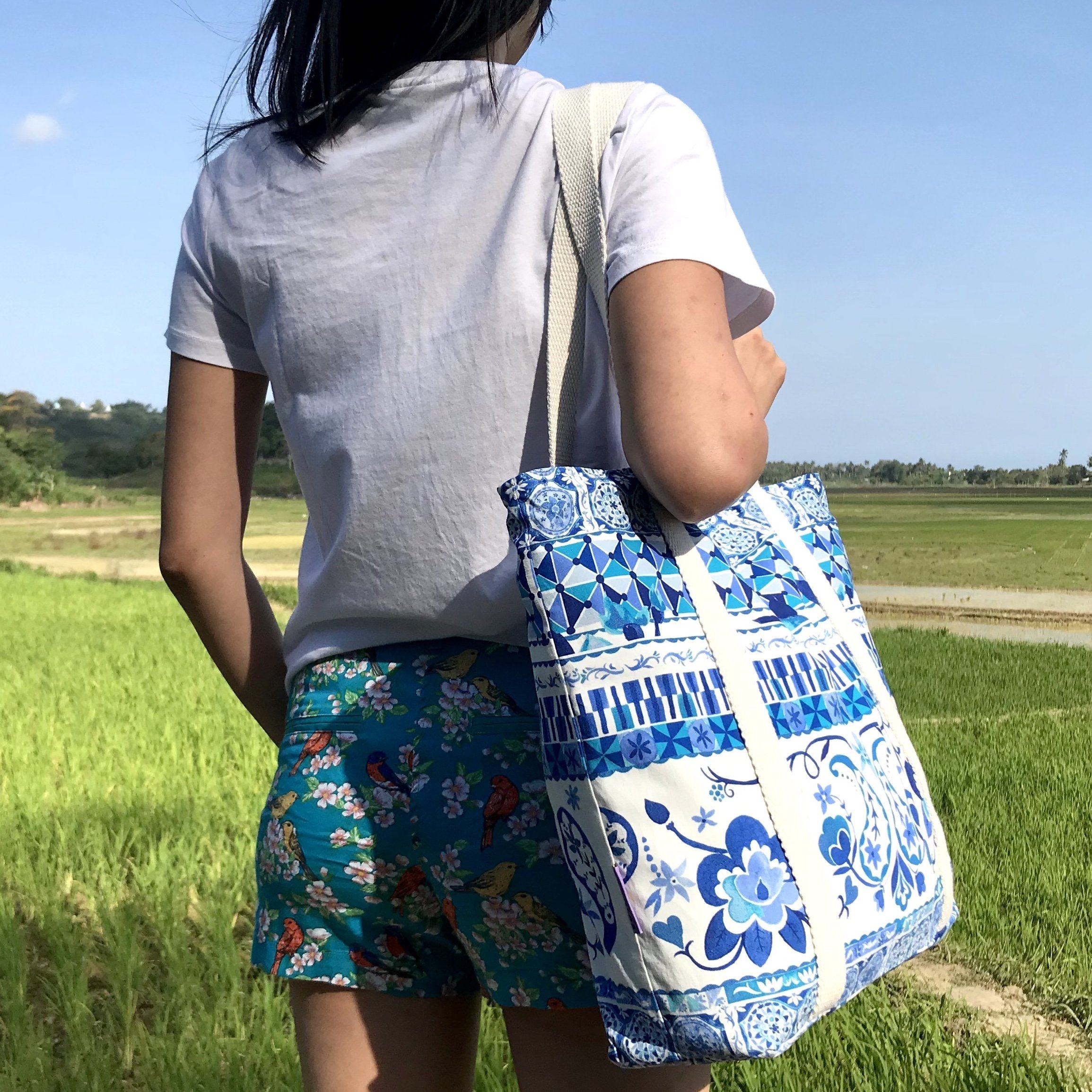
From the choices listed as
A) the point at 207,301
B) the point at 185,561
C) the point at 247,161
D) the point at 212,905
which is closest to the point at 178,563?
the point at 185,561

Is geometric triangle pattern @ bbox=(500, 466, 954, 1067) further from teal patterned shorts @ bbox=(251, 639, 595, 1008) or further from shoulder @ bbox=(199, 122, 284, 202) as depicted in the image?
shoulder @ bbox=(199, 122, 284, 202)

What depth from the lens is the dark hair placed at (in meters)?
0.71

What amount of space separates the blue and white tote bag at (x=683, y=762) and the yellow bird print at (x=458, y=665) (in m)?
0.08

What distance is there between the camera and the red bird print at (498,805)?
0.67m

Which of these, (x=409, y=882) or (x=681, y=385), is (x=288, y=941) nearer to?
(x=409, y=882)

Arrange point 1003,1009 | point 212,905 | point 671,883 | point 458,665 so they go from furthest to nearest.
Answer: point 212,905, point 1003,1009, point 458,665, point 671,883

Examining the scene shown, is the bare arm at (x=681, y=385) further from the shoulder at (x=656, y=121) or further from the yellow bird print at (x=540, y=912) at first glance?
the yellow bird print at (x=540, y=912)

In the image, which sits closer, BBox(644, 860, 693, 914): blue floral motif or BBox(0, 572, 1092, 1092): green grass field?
BBox(644, 860, 693, 914): blue floral motif

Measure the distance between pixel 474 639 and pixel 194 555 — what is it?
30cm

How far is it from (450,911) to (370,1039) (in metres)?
0.15

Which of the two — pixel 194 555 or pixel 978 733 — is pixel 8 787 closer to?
pixel 194 555

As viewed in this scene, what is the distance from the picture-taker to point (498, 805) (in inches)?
26.6

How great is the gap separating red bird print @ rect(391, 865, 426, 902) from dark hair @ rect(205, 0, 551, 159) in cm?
50

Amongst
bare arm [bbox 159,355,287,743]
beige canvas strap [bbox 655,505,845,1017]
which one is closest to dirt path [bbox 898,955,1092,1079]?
beige canvas strap [bbox 655,505,845,1017]
